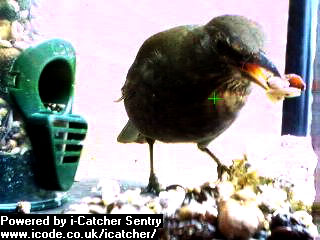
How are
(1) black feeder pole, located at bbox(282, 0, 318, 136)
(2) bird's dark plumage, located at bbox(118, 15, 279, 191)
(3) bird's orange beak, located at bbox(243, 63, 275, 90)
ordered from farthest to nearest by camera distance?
(1) black feeder pole, located at bbox(282, 0, 318, 136) → (2) bird's dark plumage, located at bbox(118, 15, 279, 191) → (3) bird's orange beak, located at bbox(243, 63, 275, 90)

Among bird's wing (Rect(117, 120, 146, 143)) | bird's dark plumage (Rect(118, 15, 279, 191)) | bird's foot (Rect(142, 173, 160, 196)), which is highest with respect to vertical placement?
bird's dark plumage (Rect(118, 15, 279, 191))

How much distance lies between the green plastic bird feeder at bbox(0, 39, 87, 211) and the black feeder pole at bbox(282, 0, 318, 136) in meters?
0.46

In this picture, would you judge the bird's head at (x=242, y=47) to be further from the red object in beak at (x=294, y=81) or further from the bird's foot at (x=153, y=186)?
the bird's foot at (x=153, y=186)

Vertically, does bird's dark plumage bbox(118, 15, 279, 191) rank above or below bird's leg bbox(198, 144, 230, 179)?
above

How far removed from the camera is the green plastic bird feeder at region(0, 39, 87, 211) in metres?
1.38

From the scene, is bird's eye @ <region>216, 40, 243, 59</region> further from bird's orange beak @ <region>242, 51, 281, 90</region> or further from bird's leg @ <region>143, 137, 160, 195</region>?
bird's leg @ <region>143, 137, 160, 195</region>

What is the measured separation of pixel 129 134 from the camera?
4.50 ft

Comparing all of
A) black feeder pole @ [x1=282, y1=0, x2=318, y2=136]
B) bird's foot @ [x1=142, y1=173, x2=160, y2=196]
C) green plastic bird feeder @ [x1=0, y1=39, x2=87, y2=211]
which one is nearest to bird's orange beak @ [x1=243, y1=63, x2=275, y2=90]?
black feeder pole @ [x1=282, y1=0, x2=318, y2=136]

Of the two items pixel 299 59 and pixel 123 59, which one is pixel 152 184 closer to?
pixel 123 59

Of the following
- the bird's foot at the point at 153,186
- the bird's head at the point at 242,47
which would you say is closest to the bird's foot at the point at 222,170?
the bird's foot at the point at 153,186

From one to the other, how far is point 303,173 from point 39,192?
2.00 ft

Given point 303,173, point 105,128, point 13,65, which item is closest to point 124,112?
point 105,128

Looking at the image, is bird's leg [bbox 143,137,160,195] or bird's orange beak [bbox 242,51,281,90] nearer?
bird's orange beak [bbox 242,51,281,90]

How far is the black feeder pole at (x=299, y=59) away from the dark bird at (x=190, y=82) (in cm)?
12
